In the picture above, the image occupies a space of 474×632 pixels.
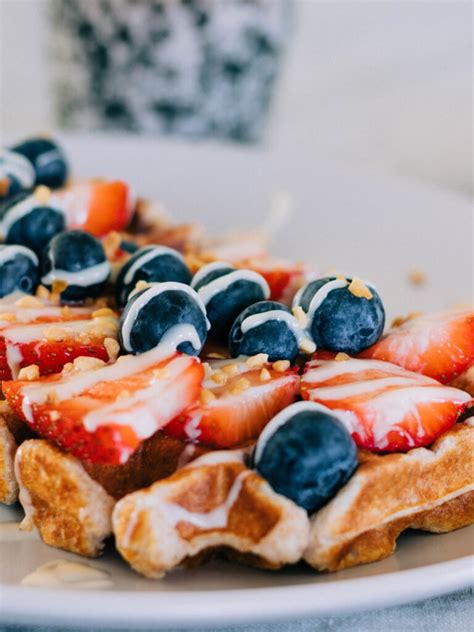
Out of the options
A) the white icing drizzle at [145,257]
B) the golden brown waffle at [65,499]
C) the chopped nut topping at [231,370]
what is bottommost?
the golden brown waffle at [65,499]

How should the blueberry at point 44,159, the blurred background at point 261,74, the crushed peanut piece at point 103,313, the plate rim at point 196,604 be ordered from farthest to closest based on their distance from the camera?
Answer: the blurred background at point 261,74 < the blueberry at point 44,159 < the crushed peanut piece at point 103,313 < the plate rim at point 196,604

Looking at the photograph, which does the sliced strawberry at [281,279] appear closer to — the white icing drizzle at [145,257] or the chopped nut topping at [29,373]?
the white icing drizzle at [145,257]

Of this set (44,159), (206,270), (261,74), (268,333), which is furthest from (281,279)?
(261,74)

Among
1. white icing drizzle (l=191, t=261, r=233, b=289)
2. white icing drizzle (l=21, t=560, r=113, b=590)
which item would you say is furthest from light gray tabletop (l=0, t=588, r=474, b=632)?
white icing drizzle (l=191, t=261, r=233, b=289)

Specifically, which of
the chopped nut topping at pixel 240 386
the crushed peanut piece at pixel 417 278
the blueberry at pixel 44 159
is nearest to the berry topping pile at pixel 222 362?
the chopped nut topping at pixel 240 386

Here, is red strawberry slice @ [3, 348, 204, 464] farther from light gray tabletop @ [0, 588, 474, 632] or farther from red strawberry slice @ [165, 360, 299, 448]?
light gray tabletop @ [0, 588, 474, 632]

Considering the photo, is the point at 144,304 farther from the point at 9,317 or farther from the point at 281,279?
the point at 281,279
